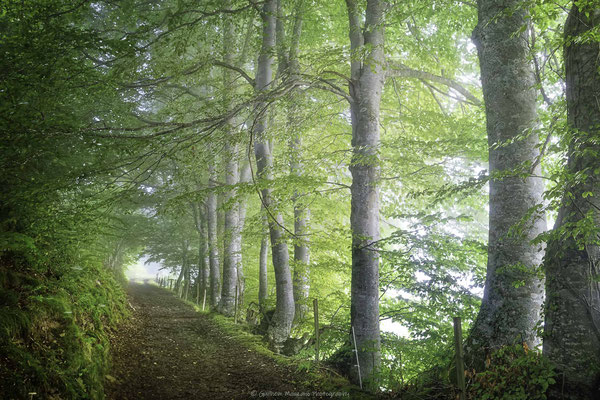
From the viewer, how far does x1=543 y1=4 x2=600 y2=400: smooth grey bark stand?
3234 mm

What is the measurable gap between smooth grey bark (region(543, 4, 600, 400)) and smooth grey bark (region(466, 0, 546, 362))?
58cm

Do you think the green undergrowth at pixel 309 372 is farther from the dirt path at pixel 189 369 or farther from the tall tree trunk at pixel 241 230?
the tall tree trunk at pixel 241 230

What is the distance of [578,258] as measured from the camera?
3424 millimetres

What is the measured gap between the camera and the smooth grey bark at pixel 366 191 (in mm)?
6016

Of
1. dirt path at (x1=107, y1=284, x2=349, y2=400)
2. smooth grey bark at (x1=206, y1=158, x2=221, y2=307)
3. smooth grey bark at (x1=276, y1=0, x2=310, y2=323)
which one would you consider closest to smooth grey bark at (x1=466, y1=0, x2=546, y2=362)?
dirt path at (x1=107, y1=284, x2=349, y2=400)

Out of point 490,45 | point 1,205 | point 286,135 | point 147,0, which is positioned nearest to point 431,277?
point 490,45

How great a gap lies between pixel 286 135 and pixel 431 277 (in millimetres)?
4171

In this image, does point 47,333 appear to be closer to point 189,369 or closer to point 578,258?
point 189,369

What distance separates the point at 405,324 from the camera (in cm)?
690

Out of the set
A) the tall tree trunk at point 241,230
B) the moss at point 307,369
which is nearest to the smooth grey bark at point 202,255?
the tall tree trunk at point 241,230

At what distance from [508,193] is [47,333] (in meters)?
5.68

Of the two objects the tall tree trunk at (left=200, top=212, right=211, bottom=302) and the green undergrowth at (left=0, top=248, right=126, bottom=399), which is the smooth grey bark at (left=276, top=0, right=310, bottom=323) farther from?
the tall tree trunk at (left=200, top=212, right=211, bottom=302)

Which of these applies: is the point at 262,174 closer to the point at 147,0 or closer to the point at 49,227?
the point at 49,227

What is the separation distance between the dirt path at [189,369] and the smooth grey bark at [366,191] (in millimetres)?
1124
